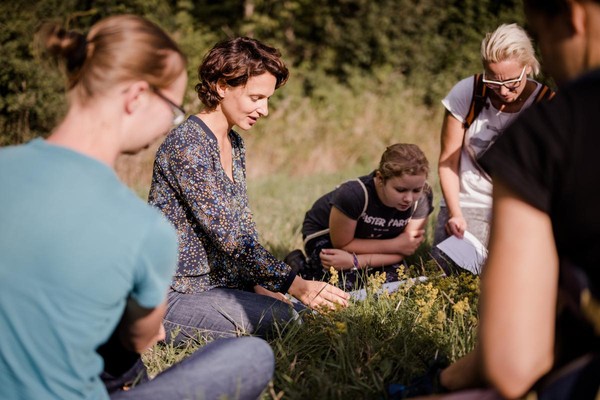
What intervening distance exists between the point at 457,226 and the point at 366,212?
0.64 m

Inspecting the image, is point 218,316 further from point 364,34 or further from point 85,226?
point 364,34

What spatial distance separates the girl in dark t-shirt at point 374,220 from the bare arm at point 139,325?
7.13 feet

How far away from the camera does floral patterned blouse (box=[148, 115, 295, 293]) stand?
3150mm

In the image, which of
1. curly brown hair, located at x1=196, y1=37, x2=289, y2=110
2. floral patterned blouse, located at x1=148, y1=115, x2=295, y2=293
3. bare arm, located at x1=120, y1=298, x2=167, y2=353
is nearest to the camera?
bare arm, located at x1=120, y1=298, x2=167, y2=353

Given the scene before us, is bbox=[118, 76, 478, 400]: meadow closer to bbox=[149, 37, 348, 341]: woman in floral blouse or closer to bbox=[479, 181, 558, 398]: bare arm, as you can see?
bbox=[149, 37, 348, 341]: woman in floral blouse

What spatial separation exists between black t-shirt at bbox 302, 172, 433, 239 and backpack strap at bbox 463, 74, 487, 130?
0.64 metres

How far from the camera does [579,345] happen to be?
1567 mm

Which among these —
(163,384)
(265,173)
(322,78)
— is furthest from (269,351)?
(322,78)

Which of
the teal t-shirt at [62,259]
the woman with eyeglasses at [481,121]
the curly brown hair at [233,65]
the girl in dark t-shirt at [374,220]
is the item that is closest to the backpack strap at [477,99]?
the woman with eyeglasses at [481,121]

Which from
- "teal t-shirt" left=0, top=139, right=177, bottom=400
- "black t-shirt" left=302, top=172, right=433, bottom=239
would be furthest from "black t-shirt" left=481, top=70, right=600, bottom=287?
"black t-shirt" left=302, top=172, right=433, bottom=239

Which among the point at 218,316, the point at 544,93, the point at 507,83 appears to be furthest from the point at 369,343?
the point at 544,93

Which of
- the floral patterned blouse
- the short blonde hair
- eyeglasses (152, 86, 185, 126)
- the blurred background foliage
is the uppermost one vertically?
the short blonde hair

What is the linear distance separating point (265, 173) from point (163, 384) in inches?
331

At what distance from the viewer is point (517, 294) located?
1485 mm
